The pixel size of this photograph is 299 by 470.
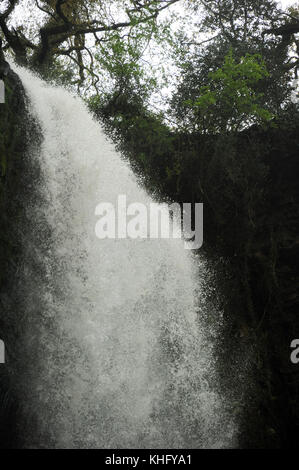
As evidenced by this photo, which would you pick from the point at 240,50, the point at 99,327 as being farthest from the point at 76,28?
the point at 99,327

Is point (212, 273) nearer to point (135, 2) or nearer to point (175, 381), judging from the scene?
point (175, 381)

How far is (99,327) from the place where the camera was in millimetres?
5855

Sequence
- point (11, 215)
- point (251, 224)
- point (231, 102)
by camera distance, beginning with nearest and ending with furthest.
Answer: point (11, 215), point (251, 224), point (231, 102)

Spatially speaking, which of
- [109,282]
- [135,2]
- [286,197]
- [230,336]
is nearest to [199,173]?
[286,197]

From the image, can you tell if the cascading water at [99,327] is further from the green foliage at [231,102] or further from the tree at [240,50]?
the tree at [240,50]

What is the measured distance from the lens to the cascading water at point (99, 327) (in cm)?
564

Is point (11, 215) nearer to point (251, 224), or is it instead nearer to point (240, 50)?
point (251, 224)

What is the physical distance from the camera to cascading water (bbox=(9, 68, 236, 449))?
5637 millimetres

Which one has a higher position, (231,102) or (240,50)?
(240,50)
